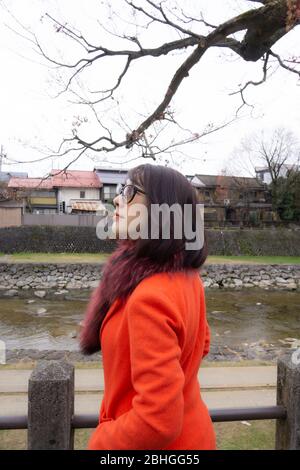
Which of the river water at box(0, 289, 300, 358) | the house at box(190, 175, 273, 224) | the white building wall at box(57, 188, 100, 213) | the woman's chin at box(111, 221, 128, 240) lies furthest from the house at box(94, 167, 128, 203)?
the woman's chin at box(111, 221, 128, 240)

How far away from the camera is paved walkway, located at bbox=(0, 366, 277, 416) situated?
152 inches

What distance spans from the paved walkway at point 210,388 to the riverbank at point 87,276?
11.6m

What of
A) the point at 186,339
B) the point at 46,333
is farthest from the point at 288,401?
the point at 46,333

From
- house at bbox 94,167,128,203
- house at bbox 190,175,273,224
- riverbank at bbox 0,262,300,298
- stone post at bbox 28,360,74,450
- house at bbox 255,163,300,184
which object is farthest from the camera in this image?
house at bbox 94,167,128,203

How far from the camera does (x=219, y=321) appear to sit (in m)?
11.8

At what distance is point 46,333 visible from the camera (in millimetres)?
10055

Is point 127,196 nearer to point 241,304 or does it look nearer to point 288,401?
point 288,401

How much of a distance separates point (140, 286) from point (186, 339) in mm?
220

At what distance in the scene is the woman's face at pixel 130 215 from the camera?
1261 mm

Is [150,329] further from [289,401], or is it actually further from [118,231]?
[289,401]

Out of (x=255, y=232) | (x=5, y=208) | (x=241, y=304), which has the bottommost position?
(x=241, y=304)

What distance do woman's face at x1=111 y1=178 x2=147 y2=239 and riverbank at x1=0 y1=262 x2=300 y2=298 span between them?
1543 centimetres

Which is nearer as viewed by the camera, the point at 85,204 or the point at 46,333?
the point at 46,333

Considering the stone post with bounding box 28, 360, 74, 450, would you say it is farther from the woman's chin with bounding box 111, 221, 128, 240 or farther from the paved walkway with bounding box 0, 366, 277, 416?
the paved walkway with bounding box 0, 366, 277, 416
